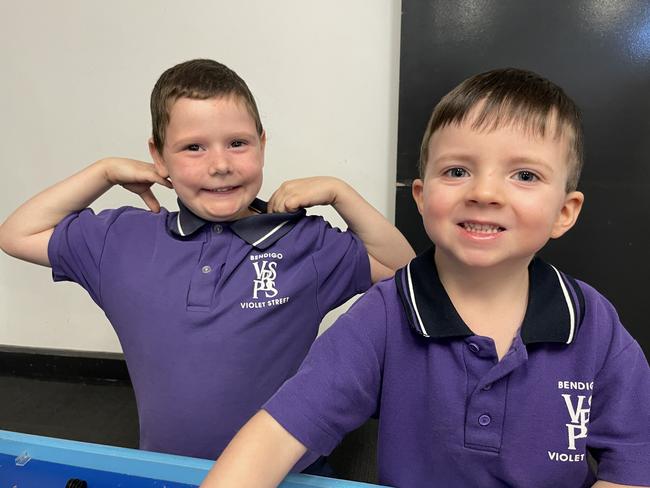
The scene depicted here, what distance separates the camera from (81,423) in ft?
5.17

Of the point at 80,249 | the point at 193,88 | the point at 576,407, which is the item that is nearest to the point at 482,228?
the point at 576,407

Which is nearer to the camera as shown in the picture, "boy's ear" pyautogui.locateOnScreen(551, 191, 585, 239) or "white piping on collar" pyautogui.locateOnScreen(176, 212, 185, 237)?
"boy's ear" pyautogui.locateOnScreen(551, 191, 585, 239)

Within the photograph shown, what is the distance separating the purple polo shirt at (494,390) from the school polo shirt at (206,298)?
0.25 meters

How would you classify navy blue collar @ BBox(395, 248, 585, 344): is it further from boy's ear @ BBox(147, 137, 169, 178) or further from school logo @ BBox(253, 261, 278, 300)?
boy's ear @ BBox(147, 137, 169, 178)

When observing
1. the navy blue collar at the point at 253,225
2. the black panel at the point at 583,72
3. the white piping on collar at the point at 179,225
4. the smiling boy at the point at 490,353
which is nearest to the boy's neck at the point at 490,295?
the smiling boy at the point at 490,353

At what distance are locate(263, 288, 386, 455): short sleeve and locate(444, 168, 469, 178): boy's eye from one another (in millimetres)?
168

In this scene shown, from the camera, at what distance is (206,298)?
0.74 metres

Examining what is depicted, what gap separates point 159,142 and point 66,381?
1.40m

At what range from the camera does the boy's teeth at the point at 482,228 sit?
0.49 meters

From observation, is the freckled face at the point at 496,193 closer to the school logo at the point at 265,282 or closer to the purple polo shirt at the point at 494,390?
the purple polo shirt at the point at 494,390

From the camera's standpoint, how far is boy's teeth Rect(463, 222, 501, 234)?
1.61 feet

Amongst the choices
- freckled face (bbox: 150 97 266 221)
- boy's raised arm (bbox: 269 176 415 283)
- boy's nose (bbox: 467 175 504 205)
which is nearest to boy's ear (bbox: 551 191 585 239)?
boy's nose (bbox: 467 175 504 205)

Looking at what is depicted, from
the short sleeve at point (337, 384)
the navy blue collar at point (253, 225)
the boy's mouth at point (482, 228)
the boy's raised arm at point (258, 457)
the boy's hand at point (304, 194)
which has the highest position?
the boy's mouth at point (482, 228)

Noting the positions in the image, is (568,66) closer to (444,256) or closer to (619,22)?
(619,22)
